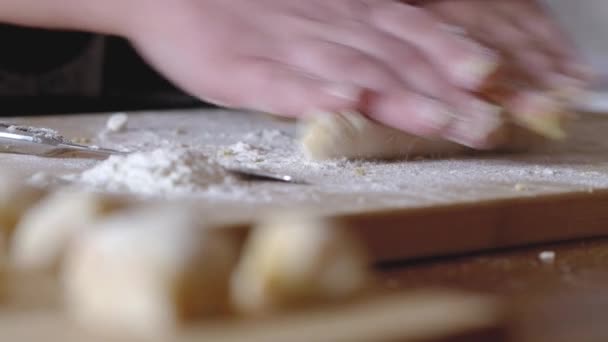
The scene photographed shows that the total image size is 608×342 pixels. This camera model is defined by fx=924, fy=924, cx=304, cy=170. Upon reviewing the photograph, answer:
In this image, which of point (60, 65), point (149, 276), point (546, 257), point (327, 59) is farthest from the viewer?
point (60, 65)

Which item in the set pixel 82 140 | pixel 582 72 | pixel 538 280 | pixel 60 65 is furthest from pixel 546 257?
pixel 60 65

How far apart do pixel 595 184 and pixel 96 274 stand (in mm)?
541

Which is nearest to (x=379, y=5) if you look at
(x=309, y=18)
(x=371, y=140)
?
(x=309, y=18)

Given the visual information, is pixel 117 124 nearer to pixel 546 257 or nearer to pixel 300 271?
pixel 546 257

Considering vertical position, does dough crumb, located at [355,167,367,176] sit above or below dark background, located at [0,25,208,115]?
above

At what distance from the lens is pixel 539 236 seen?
0.77 metres

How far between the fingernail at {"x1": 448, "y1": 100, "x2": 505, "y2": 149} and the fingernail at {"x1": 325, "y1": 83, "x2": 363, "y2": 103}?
0.35 ft

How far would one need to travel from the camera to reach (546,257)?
2.37ft

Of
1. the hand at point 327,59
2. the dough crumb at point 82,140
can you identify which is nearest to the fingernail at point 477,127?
the hand at point 327,59

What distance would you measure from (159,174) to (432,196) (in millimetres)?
226

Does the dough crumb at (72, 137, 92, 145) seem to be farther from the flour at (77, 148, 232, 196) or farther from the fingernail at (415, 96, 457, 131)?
the fingernail at (415, 96, 457, 131)

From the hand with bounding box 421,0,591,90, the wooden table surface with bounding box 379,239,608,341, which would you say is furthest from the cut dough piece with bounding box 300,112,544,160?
the wooden table surface with bounding box 379,239,608,341

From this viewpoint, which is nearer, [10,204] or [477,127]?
[10,204]

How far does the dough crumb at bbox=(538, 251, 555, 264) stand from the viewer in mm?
713
